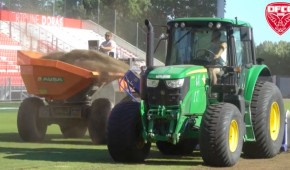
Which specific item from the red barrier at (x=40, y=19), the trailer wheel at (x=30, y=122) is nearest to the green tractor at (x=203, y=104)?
the trailer wheel at (x=30, y=122)

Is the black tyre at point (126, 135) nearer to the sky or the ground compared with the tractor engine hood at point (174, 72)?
nearer to the ground

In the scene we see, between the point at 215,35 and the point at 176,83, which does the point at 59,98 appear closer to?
the point at 215,35

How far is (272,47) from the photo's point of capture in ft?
218

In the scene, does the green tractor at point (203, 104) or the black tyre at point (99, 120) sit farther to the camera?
the black tyre at point (99, 120)

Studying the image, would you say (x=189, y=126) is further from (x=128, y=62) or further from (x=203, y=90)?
(x=128, y=62)

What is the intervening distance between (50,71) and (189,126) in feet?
15.7

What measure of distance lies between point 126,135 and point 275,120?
315cm

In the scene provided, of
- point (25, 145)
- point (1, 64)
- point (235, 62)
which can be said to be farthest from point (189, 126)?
point (1, 64)

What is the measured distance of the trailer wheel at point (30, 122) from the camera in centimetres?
1478

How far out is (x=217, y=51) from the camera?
1148 centimetres

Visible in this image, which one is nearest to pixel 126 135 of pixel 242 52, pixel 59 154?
pixel 59 154

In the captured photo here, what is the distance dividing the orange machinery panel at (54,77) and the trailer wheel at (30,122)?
0.98 feet

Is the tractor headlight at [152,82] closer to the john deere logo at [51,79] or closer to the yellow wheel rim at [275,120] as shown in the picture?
the yellow wheel rim at [275,120]

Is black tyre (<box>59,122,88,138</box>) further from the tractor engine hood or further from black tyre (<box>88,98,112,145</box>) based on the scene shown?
the tractor engine hood
